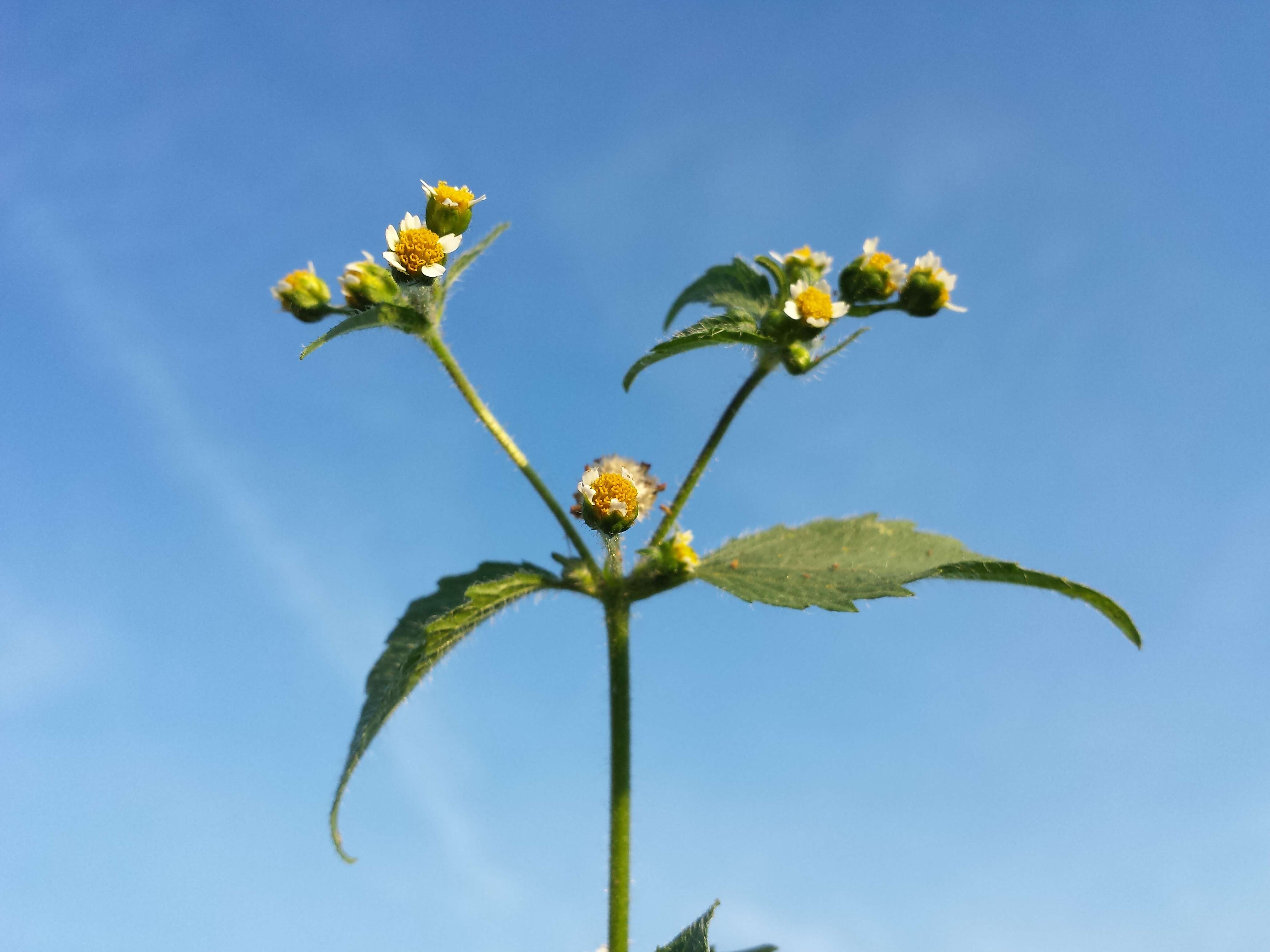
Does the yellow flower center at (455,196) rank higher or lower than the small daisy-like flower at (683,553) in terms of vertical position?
higher

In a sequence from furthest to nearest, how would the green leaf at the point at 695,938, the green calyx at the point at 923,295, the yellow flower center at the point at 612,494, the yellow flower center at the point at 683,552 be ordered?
the green calyx at the point at 923,295, the yellow flower center at the point at 612,494, the yellow flower center at the point at 683,552, the green leaf at the point at 695,938

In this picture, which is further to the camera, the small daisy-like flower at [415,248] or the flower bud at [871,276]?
the flower bud at [871,276]

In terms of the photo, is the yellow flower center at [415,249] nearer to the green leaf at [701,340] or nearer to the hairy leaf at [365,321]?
the hairy leaf at [365,321]

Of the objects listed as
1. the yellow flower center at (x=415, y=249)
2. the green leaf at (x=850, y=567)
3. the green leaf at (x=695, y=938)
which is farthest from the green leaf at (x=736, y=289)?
the green leaf at (x=695, y=938)

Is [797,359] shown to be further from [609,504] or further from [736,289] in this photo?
[609,504]

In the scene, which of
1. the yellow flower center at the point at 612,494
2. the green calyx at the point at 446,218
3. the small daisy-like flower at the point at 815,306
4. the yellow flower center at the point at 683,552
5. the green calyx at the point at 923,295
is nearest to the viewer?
the yellow flower center at the point at 683,552

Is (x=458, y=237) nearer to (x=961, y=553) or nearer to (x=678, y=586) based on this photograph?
(x=678, y=586)

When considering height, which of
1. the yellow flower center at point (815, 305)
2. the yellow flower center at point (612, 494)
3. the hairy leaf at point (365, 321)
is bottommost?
the yellow flower center at point (612, 494)

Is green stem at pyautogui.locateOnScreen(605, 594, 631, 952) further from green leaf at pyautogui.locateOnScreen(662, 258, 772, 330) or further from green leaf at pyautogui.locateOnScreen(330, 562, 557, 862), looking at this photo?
green leaf at pyautogui.locateOnScreen(662, 258, 772, 330)

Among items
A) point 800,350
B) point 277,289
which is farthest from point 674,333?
point 277,289
